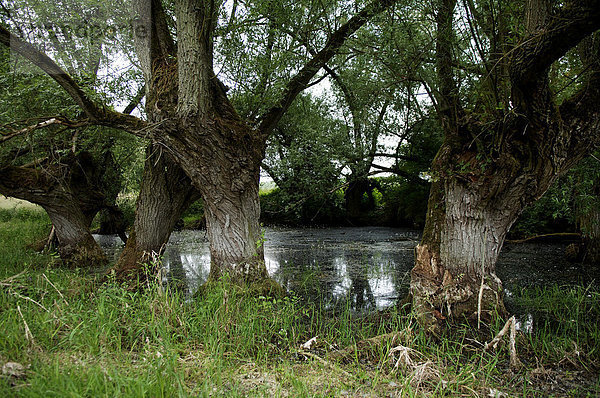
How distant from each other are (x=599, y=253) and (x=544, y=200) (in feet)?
4.83

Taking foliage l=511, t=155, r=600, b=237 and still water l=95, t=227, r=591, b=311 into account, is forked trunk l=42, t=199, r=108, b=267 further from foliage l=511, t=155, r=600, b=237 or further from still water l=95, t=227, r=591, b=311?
foliage l=511, t=155, r=600, b=237

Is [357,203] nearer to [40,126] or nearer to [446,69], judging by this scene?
[446,69]

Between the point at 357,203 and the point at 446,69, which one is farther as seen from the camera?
the point at 357,203

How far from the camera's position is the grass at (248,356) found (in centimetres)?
238

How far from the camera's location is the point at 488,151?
445 cm

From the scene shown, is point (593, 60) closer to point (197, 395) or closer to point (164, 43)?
point (197, 395)

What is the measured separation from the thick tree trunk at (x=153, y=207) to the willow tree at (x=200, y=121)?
A: 4.27 ft

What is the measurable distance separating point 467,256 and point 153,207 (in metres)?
4.89

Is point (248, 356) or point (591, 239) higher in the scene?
point (591, 239)

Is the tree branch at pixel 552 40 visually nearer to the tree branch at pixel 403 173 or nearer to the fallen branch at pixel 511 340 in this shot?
the fallen branch at pixel 511 340

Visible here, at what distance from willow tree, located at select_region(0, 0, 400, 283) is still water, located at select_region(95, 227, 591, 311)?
1.02m

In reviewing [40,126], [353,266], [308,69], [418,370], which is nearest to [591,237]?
[353,266]

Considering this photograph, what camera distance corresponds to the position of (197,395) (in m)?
2.35

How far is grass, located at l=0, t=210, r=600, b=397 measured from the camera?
2383 mm
